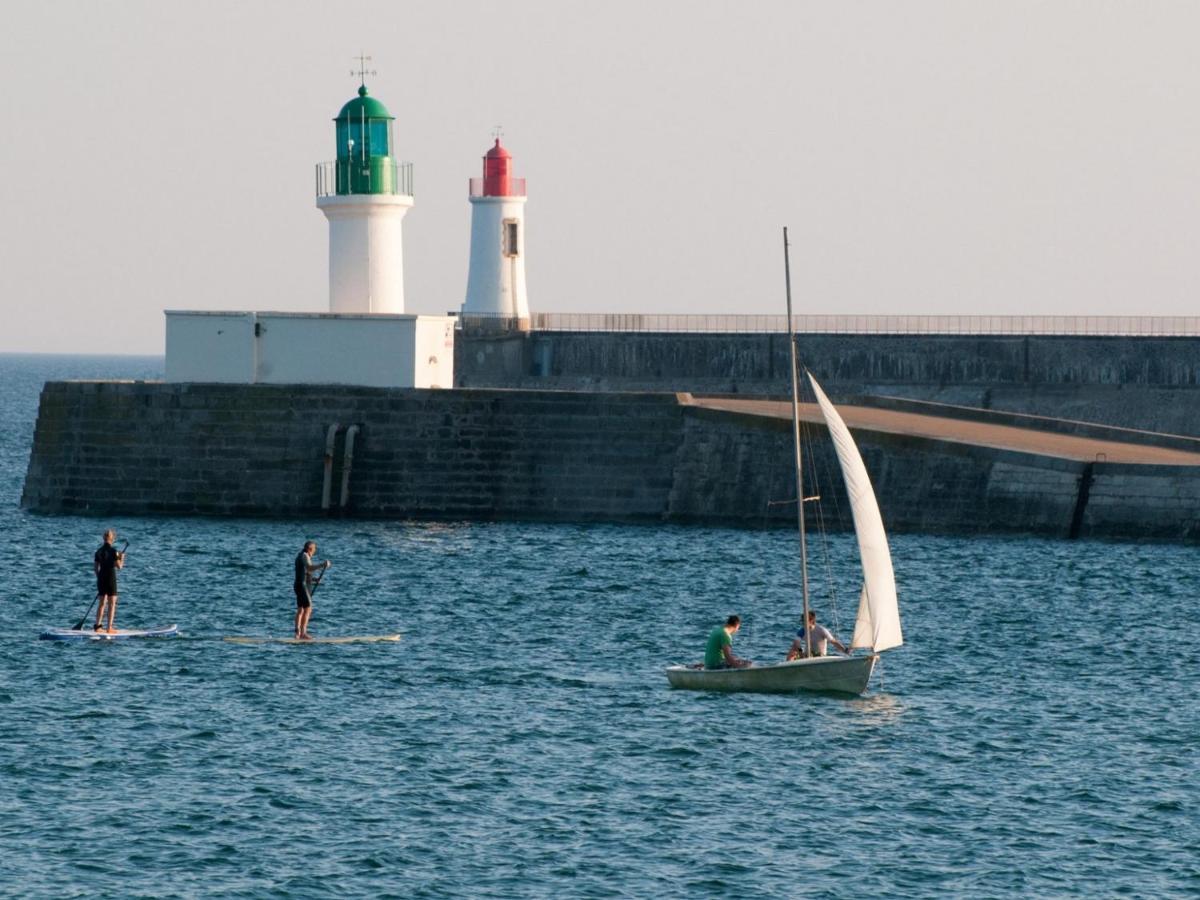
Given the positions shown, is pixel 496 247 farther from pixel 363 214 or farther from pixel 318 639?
pixel 318 639

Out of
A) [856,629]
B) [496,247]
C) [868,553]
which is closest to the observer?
[868,553]

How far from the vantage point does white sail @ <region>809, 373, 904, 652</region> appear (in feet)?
81.9

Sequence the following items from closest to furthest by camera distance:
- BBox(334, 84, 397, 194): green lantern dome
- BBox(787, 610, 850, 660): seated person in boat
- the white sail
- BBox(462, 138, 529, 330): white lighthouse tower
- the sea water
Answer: the sea water
the white sail
BBox(787, 610, 850, 660): seated person in boat
BBox(334, 84, 397, 194): green lantern dome
BBox(462, 138, 529, 330): white lighthouse tower

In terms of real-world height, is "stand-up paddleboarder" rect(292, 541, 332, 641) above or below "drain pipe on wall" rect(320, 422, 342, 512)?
below

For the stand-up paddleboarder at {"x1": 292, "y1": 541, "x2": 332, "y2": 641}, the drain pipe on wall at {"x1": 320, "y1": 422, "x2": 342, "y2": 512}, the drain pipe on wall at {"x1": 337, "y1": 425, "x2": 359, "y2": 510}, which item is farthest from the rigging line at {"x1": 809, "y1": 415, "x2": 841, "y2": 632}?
the stand-up paddleboarder at {"x1": 292, "y1": 541, "x2": 332, "y2": 641}

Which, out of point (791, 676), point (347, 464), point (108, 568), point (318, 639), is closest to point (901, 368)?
point (347, 464)

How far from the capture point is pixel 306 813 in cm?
1984

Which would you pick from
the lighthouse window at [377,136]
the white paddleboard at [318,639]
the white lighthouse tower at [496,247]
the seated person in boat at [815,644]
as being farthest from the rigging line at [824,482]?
the white lighthouse tower at [496,247]

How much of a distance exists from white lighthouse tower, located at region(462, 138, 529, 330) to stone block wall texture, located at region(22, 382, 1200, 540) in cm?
2175

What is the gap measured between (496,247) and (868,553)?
43.0 metres

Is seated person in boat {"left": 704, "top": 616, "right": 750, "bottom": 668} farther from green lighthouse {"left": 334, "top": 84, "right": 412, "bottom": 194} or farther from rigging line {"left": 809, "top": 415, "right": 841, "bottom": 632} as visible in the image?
green lighthouse {"left": 334, "top": 84, "right": 412, "bottom": 194}

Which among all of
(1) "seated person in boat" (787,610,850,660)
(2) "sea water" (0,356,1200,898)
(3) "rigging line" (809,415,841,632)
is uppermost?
(3) "rigging line" (809,415,841,632)

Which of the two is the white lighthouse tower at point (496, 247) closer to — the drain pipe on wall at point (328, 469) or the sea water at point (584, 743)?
the drain pipe on wall at point (328, 469)

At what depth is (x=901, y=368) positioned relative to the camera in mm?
59000
